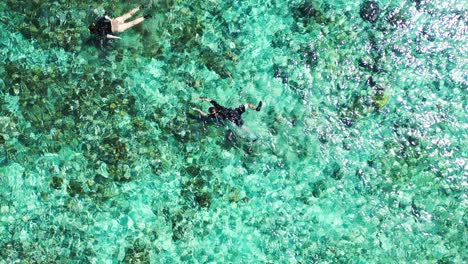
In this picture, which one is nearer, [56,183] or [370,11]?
[56,183]

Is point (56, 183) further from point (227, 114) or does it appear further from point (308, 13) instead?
point (308, 13)

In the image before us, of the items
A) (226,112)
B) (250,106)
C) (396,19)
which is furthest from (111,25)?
(396,19)

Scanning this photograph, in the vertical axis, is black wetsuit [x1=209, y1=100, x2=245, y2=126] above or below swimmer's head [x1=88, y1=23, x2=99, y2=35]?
below

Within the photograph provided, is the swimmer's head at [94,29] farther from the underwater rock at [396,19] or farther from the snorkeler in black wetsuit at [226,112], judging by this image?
the underwater rock at [396,19]

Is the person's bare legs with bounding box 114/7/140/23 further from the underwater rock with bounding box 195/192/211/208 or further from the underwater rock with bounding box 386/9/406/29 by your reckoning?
the underwater rock with bounding box 386/9/406/29

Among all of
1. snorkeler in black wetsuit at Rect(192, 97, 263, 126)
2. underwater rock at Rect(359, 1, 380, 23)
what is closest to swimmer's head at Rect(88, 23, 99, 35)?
snorkeler in black wetsuit at Rect(192, 97, 263, 126)

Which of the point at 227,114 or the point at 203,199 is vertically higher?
the point at 227,114

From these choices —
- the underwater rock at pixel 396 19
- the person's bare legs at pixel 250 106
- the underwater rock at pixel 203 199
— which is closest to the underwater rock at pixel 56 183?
the underwater rock at pixel 203 199
